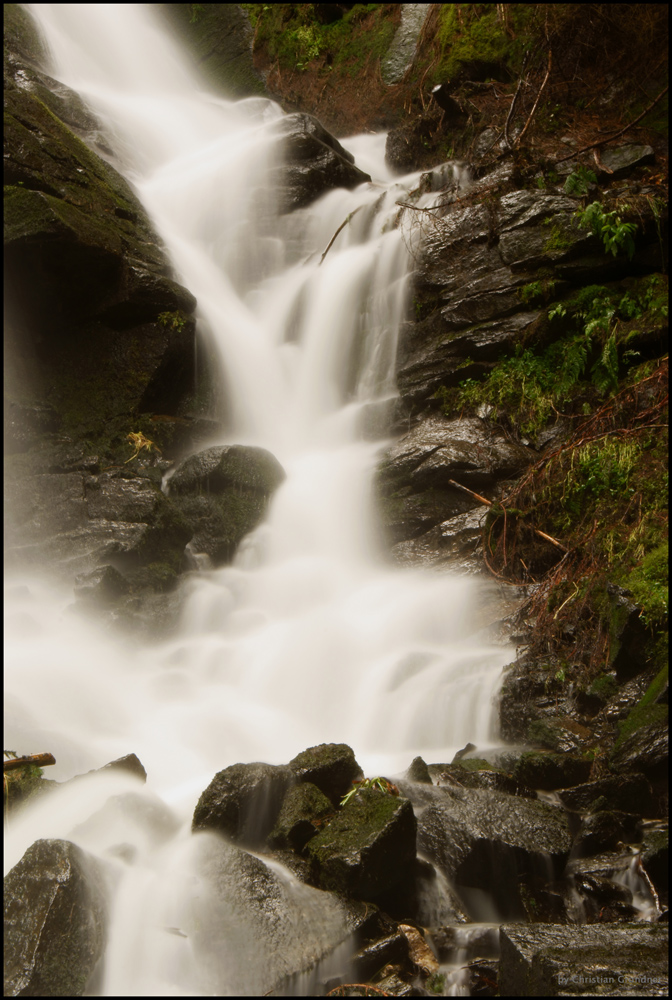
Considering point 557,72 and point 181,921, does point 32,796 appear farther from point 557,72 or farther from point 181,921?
point 557,72

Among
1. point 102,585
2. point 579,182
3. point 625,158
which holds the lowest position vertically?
point 102,585

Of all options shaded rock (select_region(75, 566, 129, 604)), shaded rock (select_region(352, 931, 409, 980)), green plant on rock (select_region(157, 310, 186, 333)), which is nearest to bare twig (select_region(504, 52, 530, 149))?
green plant on rock (select_region(157, 310, 186, 333))

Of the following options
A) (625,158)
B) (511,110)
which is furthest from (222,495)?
(511,110)

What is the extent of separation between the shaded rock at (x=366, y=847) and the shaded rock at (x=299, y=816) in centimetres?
10

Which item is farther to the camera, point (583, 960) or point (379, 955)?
point (379, 955)

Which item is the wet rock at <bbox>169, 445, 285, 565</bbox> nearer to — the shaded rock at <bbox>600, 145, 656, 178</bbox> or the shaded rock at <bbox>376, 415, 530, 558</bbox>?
the shaded rock at <bbox>376, 415, 530, 558</bbox>

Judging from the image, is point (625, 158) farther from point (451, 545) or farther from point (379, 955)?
point (379, 955)

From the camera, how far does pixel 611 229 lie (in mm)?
7578

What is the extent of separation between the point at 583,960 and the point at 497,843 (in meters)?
1.00

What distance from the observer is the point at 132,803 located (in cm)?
380

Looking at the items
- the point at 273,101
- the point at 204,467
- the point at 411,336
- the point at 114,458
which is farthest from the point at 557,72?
the point at 273,101

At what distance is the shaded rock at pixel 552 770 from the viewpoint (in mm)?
4121

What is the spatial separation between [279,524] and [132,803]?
4.79 meters

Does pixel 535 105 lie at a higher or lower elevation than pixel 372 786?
higher
